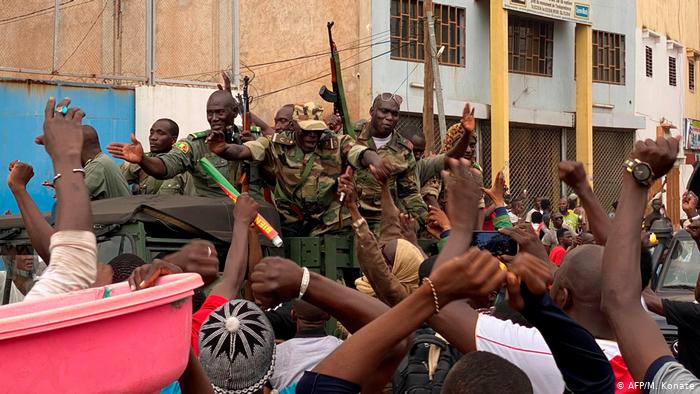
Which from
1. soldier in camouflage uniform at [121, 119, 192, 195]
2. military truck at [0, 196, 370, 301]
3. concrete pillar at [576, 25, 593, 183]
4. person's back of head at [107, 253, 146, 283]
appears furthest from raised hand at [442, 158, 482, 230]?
concrete pillar at [576, 25, 593, 183]

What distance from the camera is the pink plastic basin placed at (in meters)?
2.29

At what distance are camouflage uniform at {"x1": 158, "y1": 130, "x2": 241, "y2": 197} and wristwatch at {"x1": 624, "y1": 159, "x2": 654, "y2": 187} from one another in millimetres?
5059

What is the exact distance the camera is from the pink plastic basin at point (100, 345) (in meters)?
2.29

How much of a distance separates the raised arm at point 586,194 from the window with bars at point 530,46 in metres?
22.2

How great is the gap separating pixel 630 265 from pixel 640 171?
9.7 inches

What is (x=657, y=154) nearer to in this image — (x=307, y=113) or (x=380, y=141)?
(x=307, y=113)

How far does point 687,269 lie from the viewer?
9281 mm

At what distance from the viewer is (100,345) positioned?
2381mm

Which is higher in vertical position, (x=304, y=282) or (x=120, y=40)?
(x=120, y=40)

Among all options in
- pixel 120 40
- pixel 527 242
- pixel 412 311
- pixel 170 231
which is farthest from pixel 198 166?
pixel 120 40

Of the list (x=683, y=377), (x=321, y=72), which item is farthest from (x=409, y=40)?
(x=683, y=377)

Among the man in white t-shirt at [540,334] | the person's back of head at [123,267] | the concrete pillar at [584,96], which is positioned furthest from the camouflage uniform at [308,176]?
the concrete pillar at [584,96]

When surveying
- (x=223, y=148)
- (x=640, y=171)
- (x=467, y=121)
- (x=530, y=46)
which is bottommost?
(x=640, y=171)

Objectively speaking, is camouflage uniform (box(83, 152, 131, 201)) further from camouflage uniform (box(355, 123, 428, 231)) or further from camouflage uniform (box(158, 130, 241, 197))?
camouflage uniform (box(355, 123, 428, 231))
